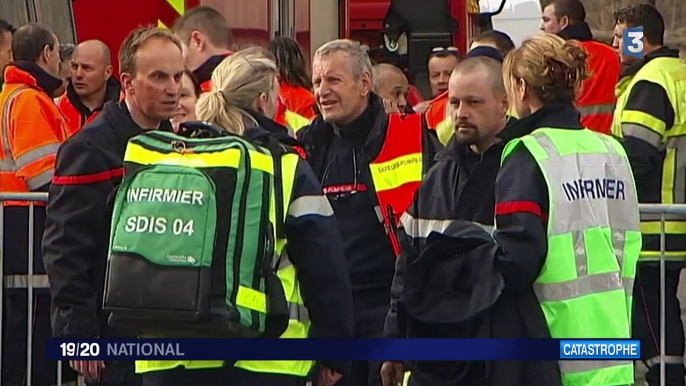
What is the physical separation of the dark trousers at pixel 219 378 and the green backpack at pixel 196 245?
0.14 meters

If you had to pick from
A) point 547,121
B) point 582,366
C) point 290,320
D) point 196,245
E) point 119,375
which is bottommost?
point 119,375

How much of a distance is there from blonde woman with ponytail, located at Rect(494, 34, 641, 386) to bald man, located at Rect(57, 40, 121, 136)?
11.3ft

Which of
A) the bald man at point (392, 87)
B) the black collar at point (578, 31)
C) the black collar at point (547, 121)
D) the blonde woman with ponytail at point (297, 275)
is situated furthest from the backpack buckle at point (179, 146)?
the black collar at point (578, 31)

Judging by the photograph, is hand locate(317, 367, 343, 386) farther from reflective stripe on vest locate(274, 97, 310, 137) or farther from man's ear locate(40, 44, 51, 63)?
man's ear locate(40, 44, 51, 63)

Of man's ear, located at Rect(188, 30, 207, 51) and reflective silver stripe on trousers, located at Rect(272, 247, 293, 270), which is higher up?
man's ear, located at Rect(188, 30, 207, 51)

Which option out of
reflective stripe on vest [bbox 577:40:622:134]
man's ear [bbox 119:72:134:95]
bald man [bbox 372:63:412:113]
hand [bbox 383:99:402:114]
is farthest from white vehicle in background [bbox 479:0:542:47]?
man's ear [bbox 119:72:134:95]

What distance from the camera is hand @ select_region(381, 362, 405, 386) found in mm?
5242

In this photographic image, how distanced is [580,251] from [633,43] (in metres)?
3.43

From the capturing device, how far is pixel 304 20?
10500mm

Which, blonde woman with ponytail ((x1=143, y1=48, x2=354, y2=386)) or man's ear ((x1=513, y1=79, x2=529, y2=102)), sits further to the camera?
man's ear ((x1=513, y1=79, x2=529, y2=102))

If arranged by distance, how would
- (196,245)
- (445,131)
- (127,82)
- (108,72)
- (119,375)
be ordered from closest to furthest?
(196,245) → (119,375) → (127,82) → (445,131) → (108,72)

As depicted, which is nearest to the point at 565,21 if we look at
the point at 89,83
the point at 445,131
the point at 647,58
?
the point at 647,58

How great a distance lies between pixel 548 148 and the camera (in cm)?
488

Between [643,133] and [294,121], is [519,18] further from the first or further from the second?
[294,121]
